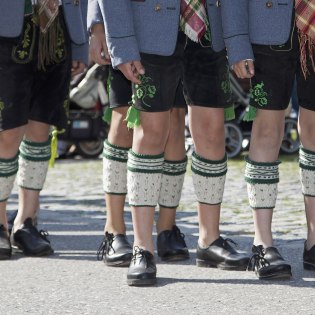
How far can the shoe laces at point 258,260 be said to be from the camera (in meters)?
4.97

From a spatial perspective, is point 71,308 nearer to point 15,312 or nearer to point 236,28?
point 15,312

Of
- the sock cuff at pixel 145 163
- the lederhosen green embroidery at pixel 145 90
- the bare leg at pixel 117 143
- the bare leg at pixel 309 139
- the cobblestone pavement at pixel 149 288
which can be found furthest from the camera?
the bare leg at pixel 117 143

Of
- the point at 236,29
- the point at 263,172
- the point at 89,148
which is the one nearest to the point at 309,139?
the point at 263,172

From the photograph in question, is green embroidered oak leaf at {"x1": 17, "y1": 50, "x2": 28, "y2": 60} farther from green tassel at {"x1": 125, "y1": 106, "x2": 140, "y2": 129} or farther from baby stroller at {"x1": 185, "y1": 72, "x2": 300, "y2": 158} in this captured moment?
baby stroller at {"x1": 185, "y1": 72, "x2": 300, "y2": 158}

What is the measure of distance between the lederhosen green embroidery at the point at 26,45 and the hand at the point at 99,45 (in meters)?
0.48

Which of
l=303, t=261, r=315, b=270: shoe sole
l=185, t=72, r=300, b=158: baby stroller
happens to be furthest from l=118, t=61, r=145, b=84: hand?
l=185, t=72, r=300, b=158: baby stroller

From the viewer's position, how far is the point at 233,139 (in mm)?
12664

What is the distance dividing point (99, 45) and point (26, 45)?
1.74 feet

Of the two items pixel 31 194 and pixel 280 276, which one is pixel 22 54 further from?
pixel 280 276

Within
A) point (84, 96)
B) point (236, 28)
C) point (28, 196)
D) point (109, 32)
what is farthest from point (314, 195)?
point (84, 96)

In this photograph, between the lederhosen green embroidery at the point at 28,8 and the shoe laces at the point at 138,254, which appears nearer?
the shoe laces at the point at 138,254

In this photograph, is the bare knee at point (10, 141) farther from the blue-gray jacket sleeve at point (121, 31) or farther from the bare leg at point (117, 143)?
the blue-gray jacket sleeve at point (121, 31)

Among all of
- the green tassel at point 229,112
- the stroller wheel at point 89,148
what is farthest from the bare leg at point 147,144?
the stroller wheel at point 89,148

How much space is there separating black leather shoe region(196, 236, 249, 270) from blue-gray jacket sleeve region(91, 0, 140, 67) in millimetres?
1030
